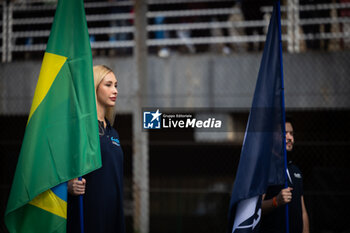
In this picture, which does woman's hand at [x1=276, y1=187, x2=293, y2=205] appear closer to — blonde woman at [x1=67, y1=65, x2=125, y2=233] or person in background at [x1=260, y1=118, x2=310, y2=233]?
person in background at [x1=260, y1=118, x2=310, y2=233]

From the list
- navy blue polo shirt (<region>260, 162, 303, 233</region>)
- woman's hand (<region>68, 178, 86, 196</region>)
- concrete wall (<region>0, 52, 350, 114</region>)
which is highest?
concrete wall (<region>0, 52, 350, 114</region>)

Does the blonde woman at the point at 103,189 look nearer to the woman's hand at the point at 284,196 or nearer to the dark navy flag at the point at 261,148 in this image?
the dark navy flag at the point at 261,148

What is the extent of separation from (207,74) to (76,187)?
406 cm

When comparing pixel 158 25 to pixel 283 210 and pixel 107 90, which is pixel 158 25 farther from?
pixel 283 210

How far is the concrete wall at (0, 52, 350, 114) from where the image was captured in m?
6.05

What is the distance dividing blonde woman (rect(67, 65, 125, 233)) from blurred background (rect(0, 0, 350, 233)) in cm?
238

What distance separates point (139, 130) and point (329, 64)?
10.3 ft

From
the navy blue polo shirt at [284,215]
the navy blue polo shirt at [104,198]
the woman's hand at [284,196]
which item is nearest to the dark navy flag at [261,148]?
the woman's hand at [284,196]

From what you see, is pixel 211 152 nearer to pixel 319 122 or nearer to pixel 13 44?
pixel 319 122

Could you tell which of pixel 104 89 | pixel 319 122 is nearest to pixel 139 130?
pixel 104 89

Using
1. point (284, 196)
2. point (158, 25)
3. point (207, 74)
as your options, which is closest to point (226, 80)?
point (207, 74)

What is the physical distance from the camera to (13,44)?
24.5 feet

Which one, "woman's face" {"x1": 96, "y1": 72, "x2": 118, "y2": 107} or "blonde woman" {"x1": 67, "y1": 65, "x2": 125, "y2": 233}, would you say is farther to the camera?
"woman's face" {"x1": 96, "y1": 72, "x2": 118, "y2": 107}

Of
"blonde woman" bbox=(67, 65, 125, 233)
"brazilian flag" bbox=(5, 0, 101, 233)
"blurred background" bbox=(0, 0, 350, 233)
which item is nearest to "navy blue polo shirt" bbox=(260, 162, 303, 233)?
"blonde woman" bbox=(67, 65, 125, 233)
